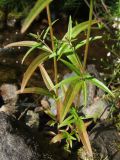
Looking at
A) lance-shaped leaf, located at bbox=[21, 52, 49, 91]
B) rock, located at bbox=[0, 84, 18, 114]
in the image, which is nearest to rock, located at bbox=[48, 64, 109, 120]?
rock, located at bbox=[0, 84, 18, 114]

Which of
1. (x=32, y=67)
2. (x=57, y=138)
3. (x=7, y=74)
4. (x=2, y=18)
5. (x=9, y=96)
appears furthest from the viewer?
(x=2, y=18)

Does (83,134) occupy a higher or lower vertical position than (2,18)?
lower

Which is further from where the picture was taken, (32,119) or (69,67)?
(32,119)

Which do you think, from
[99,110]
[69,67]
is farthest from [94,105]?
[69,67]

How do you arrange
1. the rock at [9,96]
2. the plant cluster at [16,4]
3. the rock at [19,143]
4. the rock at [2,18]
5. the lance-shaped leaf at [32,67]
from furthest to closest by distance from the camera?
the plant cluster at [16,4], the rock at [2,18], the rock at [9,96], the rock at [19,143], the lance-shaped leaf at [32,67]

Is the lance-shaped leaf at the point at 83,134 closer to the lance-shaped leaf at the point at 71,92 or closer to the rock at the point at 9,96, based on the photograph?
the lance-shaped leaf at the point at 71,92

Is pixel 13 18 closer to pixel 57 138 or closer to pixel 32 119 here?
pixel 32 119

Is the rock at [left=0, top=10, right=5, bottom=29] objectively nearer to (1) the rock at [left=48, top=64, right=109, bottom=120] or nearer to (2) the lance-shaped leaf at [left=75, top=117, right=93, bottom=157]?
(1) the rock at [left=48, top=64, right=109, bottom=120]

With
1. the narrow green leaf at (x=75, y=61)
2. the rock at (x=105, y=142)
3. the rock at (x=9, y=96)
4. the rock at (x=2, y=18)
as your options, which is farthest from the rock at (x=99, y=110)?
the rock at (x=2, y=18)

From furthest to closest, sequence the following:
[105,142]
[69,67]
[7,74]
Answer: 1. [7,74]
2. [105,142]
3. [69,67]

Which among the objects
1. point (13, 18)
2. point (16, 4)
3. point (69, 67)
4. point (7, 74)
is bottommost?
point (7, 74)
